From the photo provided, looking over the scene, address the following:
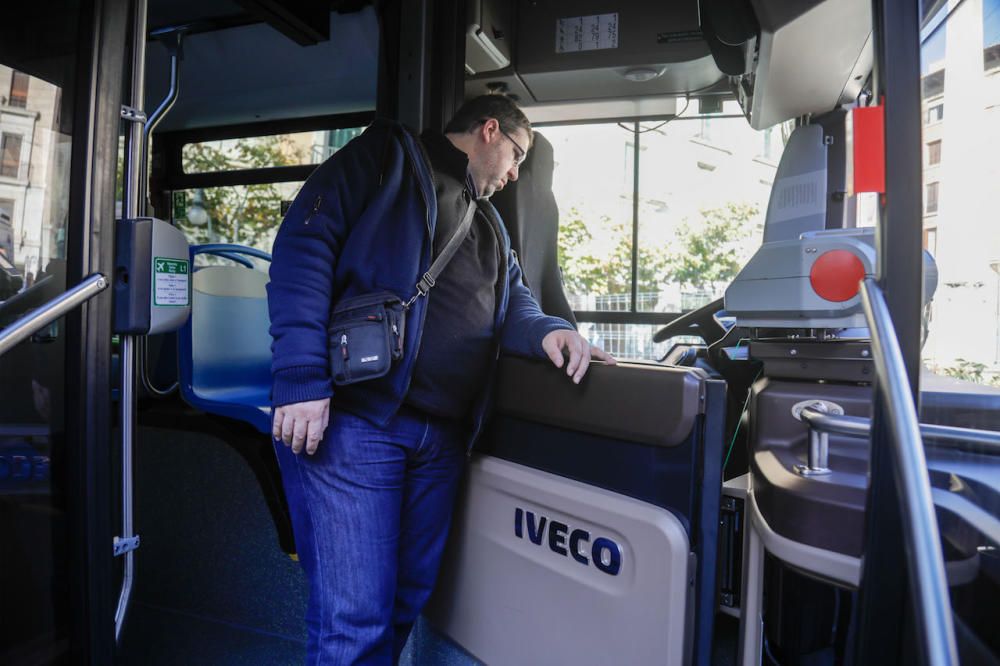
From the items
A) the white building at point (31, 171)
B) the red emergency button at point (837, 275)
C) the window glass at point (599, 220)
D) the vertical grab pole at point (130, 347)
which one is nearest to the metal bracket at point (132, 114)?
the vertical grab pole at point (130, 347)

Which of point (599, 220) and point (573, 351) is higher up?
point (599, 220)

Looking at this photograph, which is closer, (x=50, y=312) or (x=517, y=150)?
(x=50, y=312)

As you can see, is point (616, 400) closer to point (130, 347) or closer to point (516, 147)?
point (516, 147)

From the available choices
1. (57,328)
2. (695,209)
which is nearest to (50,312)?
(57,328)

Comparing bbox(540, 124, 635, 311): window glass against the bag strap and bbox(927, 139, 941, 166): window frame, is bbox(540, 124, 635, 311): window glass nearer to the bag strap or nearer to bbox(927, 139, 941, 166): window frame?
the bag strap

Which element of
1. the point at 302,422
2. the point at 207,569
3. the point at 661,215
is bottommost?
the point at 207,569

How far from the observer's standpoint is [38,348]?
1.32 metres

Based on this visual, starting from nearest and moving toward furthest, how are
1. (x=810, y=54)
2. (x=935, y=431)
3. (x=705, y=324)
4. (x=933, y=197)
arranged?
(x=935, y=431)
(x=933, y=197)
(x=810, y=54)
(x=705, y=324)

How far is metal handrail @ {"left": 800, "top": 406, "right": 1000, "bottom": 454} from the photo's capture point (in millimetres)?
868

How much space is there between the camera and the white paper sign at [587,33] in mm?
2617

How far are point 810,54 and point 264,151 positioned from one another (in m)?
2.47

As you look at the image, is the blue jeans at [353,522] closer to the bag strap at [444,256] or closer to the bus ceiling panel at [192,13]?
the bag strap at [444,256]

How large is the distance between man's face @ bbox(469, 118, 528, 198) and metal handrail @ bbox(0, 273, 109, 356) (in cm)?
84

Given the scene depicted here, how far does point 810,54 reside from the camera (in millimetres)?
1640
